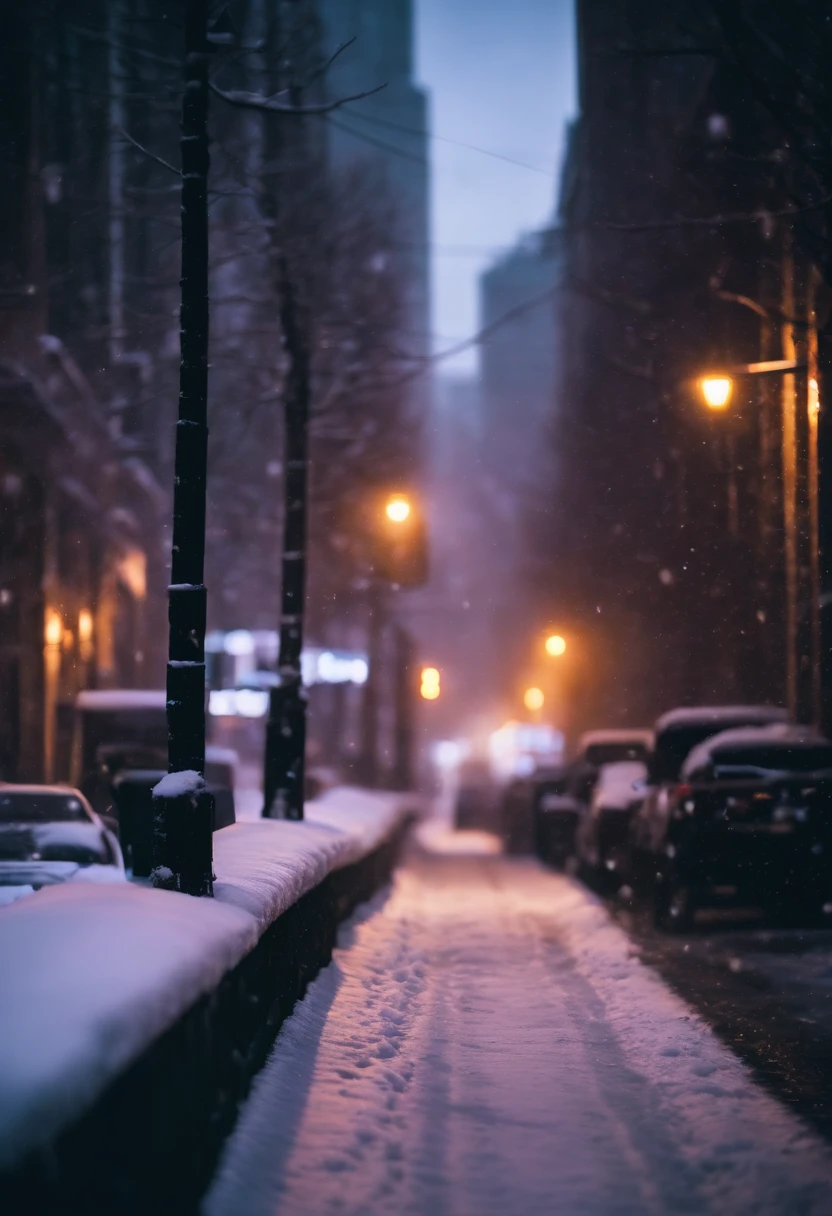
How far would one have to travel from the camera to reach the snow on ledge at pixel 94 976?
160 inches

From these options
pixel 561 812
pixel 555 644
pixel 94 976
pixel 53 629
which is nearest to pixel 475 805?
pixel 555 644

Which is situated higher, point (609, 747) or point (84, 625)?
point (84, 625)

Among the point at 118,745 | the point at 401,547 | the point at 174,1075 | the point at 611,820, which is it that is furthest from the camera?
the point at 401,547

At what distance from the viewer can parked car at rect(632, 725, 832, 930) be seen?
14227 millimetres

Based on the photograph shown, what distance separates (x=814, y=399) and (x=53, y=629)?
51.1 ft

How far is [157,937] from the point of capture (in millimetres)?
5805

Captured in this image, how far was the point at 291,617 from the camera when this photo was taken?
17.6 meters

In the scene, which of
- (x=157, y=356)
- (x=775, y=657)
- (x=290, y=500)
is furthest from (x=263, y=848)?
(x=157, y=356)

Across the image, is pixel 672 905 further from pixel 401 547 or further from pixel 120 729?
pixel 120 729

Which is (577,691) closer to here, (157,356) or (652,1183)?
(157,356)

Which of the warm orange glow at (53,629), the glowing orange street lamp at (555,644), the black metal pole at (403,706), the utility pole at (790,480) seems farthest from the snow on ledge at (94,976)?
the black metal pole at (403,706)

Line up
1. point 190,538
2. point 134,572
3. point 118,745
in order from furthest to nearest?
point 134,572 → point 118,745 → point 190,538

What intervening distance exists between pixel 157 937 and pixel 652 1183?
230 cm

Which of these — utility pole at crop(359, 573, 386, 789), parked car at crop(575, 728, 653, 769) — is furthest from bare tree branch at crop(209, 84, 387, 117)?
utility pole at crop(359, 573, 386, 789)
